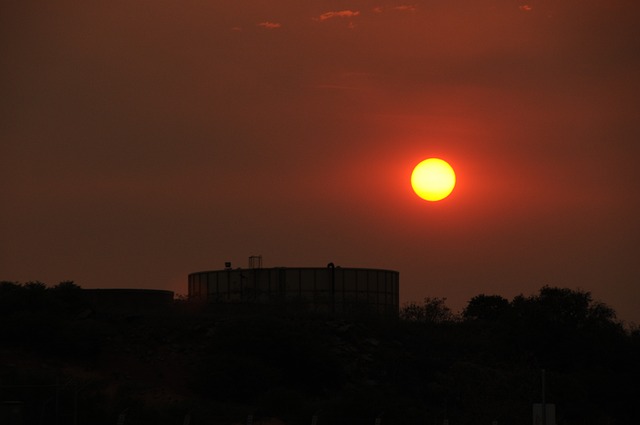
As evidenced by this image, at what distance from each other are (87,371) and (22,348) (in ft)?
13.0

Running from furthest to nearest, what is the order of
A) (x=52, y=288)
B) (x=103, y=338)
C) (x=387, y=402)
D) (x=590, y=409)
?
(x=52, y=288) < (x=103, y=338) < (x=590, y=409) < (x=387, y=402)

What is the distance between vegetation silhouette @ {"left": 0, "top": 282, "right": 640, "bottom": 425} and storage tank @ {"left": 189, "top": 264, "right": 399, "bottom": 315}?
5.41 m

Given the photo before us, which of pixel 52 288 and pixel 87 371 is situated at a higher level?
pixel 52 288

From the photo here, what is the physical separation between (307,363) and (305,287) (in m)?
24.2

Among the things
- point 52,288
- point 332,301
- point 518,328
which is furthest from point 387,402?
point 332,301

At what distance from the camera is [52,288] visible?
75.7 m

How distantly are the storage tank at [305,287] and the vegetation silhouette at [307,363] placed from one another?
5414mm

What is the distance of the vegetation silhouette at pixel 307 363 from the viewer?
51.9m

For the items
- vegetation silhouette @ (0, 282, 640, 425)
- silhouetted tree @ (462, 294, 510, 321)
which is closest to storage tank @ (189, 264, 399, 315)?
vegetation silhouette @ (0, 282, 640, 425)

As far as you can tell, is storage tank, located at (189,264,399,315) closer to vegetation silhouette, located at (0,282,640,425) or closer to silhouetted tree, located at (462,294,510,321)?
vegetation silhouette, located at (0,282,640,425)

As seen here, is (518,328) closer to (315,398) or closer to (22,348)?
(315,398)

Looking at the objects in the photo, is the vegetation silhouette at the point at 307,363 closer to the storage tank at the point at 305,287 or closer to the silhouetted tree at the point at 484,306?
the storage tank at the point at 305,287

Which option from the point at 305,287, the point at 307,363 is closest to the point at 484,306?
the point at 305,287

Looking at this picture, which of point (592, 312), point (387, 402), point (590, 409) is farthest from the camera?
point (592, 312)
